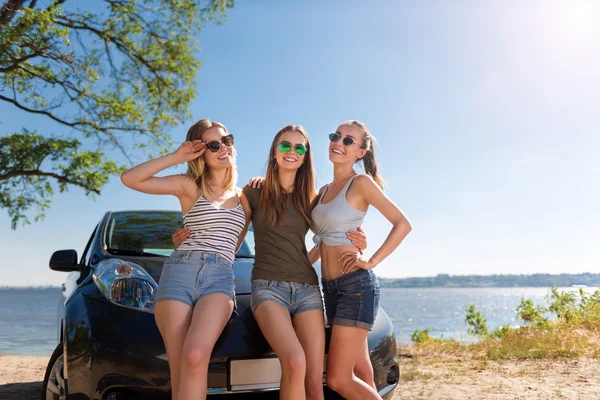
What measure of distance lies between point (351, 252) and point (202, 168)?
0.94 meters

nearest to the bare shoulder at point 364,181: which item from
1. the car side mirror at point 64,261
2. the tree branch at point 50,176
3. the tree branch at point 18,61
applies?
the car side mirror at point 64,261

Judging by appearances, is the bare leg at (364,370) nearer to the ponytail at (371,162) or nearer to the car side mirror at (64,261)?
the ponytail at (371,162)

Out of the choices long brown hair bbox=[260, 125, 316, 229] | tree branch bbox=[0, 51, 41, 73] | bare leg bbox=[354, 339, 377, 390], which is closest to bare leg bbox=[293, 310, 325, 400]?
bare leg bbox=[354, 339, 377, 390]

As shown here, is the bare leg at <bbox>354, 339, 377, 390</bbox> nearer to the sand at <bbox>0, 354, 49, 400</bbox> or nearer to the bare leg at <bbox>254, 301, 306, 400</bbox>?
the bare leg at <bbox>254, 301, 306, 400</bbox>

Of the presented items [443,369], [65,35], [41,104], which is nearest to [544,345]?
[443,369]

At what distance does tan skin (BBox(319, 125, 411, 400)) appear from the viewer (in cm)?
282

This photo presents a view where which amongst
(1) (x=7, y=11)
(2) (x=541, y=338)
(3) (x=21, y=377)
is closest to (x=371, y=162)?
(2) (x=541, y=338)

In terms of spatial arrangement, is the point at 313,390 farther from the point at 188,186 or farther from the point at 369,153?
the point at 369,153

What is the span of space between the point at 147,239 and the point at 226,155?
128cm

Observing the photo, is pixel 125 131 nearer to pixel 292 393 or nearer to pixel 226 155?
pixel 226 155

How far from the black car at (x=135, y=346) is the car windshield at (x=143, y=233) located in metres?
0.22

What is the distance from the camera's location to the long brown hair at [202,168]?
3.01m

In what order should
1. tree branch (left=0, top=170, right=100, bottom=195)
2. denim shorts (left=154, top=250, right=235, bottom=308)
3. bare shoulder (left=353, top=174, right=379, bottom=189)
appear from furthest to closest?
tree branch (left=0, top=170, right=100, bottom=195) < bare shoulder (left=353, top=174, right=379, bottom=189) < denim shorts (left=154, top=250, right=235, bottom=308)

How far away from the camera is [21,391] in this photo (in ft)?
18.2
